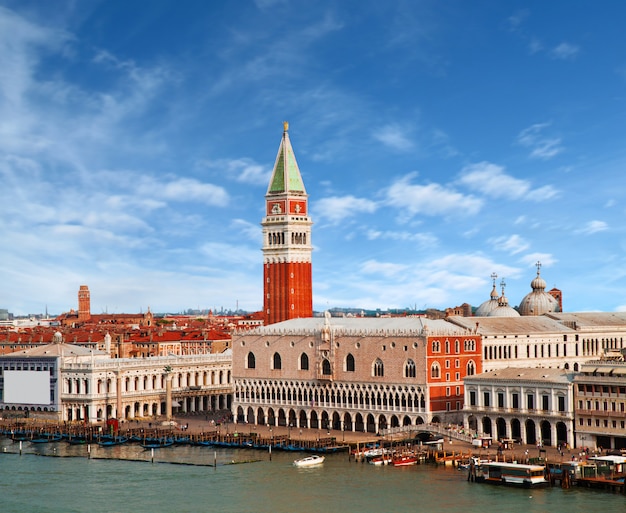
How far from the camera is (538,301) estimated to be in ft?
333

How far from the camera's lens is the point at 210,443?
3132 inches

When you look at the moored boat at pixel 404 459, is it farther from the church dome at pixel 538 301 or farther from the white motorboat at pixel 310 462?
the church dome at pixel 538 301

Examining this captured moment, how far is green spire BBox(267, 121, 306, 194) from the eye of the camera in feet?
332

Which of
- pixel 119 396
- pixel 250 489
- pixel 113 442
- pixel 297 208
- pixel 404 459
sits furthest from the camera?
pixel 297 208

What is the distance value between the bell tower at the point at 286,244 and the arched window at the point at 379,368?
19899 mm

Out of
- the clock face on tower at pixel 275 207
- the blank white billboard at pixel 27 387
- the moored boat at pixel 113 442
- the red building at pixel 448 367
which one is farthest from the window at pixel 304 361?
the blank white billboard at pixel 27 387

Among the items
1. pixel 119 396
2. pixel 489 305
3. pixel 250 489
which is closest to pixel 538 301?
pixel 489 305

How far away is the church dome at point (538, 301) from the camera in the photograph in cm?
10125

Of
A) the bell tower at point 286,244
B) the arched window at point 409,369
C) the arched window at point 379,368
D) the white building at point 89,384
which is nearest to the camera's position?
the arched window at point 409,369

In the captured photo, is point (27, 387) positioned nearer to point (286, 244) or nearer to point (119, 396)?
point (119, 396)

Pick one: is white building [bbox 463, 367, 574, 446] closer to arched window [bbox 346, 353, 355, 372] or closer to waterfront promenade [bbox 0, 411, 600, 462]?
waterfront promenade [bbox 0, 411, 600, 462]

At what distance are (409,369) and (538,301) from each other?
993 inches

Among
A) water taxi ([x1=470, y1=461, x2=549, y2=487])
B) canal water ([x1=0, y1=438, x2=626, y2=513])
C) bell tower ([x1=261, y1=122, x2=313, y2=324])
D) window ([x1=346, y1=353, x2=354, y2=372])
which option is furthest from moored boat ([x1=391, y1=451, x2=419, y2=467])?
bell tower ([x1=261, y1=122, x2=313, y2=324])

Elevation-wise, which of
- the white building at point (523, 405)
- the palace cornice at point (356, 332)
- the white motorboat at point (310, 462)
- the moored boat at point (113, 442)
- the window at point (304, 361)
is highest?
the palace cornice at point (356, 332)
